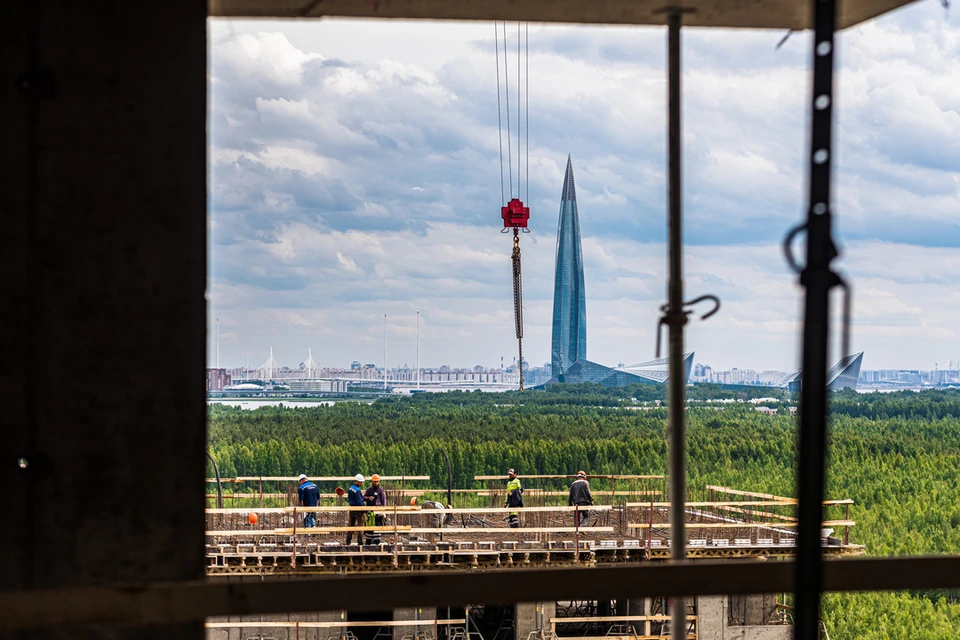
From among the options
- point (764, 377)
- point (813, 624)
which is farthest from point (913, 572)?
point (764, 377)

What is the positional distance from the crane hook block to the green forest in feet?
82.0

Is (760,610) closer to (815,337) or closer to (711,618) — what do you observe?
(711,618)

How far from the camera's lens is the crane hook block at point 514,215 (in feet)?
69.7

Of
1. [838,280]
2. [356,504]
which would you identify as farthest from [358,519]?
[838,280]

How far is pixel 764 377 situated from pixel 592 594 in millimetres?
166543

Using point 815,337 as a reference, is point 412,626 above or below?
below

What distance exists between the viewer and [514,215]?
21.4 metres

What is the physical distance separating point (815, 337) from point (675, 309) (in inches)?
128

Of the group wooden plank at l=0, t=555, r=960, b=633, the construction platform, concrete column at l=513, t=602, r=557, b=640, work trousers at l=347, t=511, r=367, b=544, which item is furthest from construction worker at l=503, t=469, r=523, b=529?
wooden plank at l=0, t=555, r=960, b=633

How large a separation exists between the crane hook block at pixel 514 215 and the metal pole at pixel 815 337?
1867 centimetres
